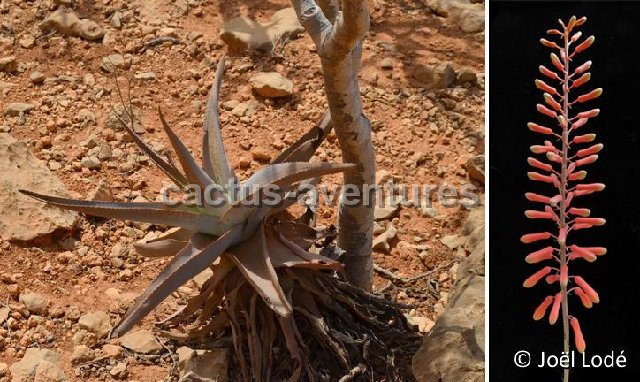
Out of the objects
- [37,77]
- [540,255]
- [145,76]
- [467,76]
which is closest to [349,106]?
[540,255]

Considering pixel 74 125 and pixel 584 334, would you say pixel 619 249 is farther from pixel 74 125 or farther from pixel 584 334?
pixel 74 125

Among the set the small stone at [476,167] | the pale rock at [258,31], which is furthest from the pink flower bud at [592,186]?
the pale rock at [258,31]

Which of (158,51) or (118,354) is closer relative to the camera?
(118,354)

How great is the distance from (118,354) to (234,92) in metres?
1.57

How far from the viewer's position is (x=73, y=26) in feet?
14.9

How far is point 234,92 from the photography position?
13.9 feet

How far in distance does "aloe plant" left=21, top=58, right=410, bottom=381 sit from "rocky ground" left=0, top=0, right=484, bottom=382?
0.57 ft

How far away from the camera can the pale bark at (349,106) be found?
221 centimetres

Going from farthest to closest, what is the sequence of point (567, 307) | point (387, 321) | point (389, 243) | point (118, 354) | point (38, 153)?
point (38, 153), point (389, 243), point (118, 354), point (387, 321), point (567, 307)

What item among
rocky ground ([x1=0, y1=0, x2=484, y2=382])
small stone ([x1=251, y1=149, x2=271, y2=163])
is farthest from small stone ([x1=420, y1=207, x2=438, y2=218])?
small stone ([x1=251, y1=149, x2=271, y2=163])

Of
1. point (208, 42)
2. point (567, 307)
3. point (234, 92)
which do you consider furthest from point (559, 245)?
point (208, 42)

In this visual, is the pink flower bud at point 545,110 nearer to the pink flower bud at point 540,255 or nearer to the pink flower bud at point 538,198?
the pink flower bud at point 538,198

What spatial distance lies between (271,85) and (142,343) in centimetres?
149

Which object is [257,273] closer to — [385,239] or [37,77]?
[385,239]
